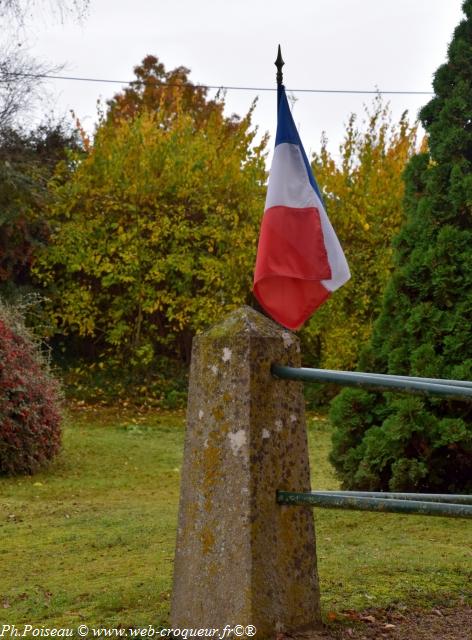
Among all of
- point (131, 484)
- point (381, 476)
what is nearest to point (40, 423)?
point (131, 484)

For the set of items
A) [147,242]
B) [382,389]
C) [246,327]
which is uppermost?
[147,242]

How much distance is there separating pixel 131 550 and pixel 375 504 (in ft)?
8.61

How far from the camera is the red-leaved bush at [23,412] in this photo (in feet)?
27.5

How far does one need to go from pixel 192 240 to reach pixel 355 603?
11836 mm

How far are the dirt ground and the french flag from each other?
103 cm

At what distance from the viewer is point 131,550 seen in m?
4.91

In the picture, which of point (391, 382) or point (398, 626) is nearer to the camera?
point (391, 382)

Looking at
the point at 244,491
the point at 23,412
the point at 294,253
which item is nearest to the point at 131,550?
the point at 294,253

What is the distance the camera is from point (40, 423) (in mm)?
8648

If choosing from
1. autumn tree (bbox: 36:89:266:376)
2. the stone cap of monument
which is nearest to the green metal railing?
the stone cap of monument

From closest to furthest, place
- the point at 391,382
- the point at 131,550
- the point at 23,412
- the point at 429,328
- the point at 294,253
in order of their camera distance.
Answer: the point at 391,382 < the point at 294,253 < the point at 131,550 < the point at 429,328 < the point at 23,412

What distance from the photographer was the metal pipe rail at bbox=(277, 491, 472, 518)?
249 centimetres

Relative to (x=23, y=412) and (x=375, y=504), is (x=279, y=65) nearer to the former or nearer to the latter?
(x=375, y=504)

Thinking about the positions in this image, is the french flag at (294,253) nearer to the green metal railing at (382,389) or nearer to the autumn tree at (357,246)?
the green metal railing at (382,389)
